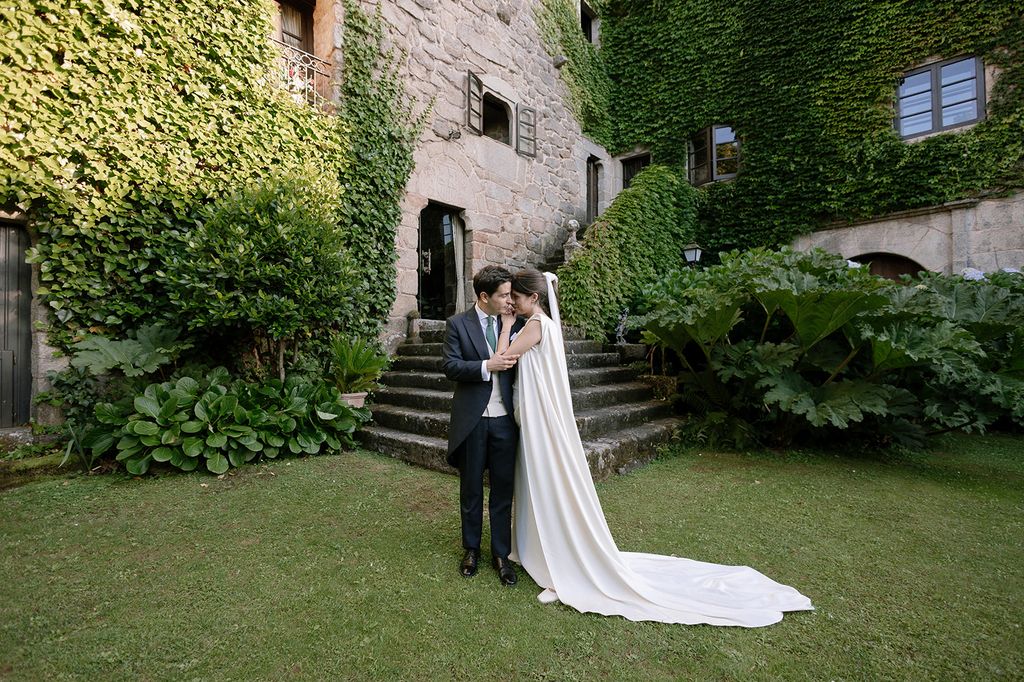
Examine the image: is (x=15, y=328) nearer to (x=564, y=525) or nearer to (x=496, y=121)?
(x=564, y=525)

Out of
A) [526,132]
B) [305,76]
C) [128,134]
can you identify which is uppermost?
[526,132]

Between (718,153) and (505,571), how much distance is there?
10961 mm

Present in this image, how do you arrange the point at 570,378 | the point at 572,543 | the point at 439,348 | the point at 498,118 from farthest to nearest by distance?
the point at 498,118 → the point at 439,348 → the point at 570,378 → the point at 572,543

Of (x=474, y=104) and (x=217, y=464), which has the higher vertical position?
(x=474, y=104)

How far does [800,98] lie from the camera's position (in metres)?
9.64

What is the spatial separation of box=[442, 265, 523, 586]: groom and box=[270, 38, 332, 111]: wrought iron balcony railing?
5.34 meters

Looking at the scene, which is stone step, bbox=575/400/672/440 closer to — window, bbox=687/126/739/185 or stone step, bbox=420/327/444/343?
stone step, bbox=420/327/444/343

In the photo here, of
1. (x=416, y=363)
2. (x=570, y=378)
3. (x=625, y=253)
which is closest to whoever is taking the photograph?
(x=570, y=378)

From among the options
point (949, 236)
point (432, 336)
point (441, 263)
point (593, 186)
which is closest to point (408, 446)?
point (432, 336)

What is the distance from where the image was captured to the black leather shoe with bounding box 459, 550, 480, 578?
2.53 meters

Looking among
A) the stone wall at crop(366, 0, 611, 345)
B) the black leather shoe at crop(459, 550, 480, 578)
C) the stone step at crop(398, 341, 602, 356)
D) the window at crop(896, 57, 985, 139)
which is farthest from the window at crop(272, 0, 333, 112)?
the window at crop(896, 57, 985, 139)

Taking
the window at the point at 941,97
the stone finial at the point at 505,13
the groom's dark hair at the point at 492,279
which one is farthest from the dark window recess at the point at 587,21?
the groom's dark hair at the point at 492,279

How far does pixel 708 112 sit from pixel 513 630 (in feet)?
38.2

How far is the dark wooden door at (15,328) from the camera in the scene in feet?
14.4
